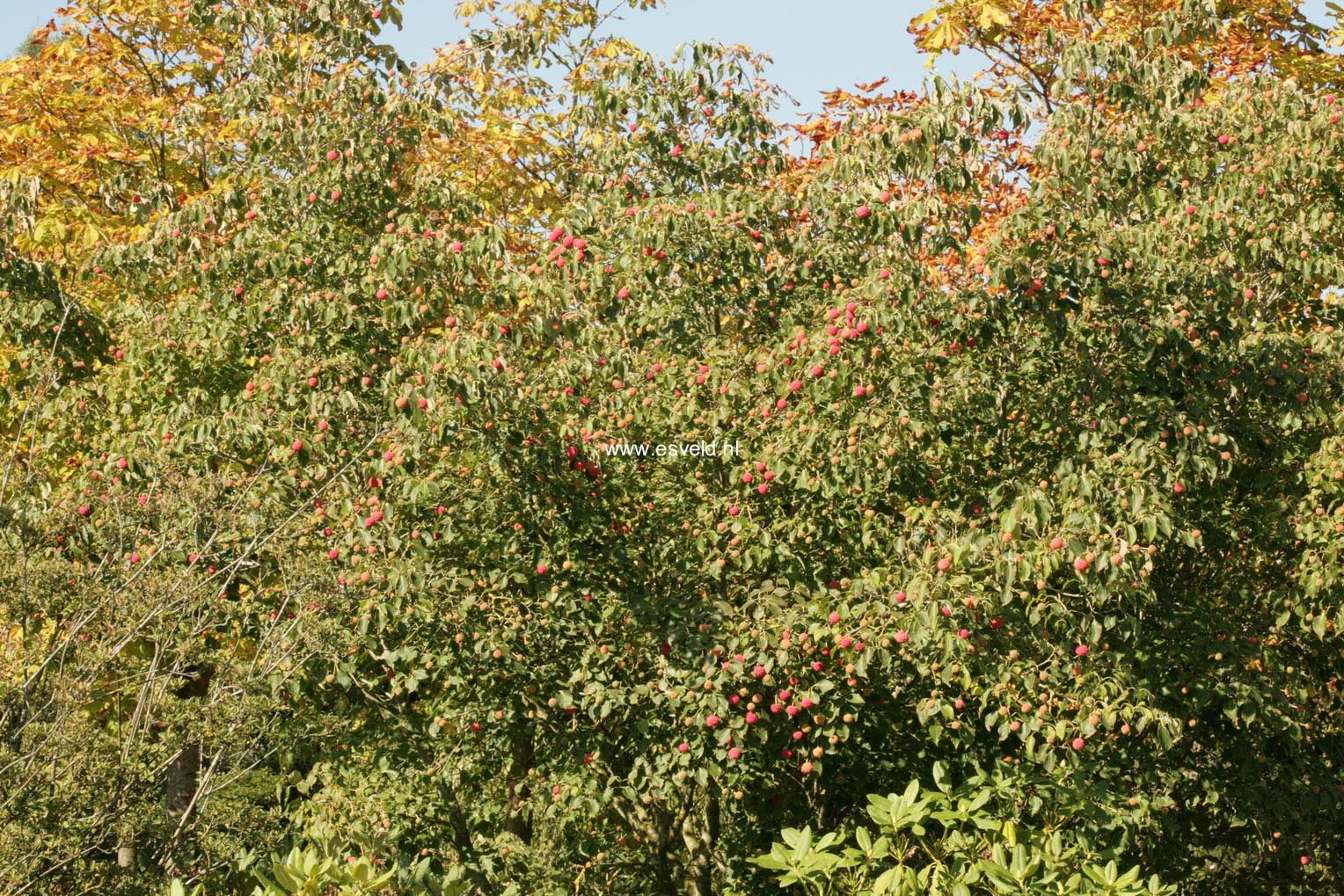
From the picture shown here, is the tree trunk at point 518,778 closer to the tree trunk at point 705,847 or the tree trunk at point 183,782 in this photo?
the tree trunk at point 705,847

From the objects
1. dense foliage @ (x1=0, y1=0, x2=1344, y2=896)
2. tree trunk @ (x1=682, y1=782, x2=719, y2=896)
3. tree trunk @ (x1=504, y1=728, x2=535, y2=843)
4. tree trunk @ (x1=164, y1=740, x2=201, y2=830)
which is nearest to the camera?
dense foliage @ (x1=0, y1=0, x2=1344, y2=896)

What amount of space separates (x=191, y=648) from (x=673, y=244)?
316cm

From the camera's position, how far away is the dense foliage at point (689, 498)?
17.7 feet

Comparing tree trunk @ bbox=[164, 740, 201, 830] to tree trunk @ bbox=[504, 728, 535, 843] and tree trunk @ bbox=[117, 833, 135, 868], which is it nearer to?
tree trunk @ bbox=[117, 833, 135, 868]

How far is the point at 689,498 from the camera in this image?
22.0ft

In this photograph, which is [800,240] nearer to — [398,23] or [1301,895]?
[398,23]

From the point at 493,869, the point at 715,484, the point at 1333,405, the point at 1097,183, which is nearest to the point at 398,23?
the point at 715,484

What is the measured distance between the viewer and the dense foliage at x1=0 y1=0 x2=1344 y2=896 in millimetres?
5406

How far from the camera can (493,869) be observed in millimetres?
6391

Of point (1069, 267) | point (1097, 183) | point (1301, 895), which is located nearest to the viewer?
point (1069, 267)

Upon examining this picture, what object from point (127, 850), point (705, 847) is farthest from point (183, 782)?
point (705, 847)

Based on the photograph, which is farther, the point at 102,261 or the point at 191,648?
the point at 102,261

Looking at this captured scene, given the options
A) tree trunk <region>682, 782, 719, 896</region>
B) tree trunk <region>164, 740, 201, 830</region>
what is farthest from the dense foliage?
tree trunk <region>164, 740, 201, 830</region>

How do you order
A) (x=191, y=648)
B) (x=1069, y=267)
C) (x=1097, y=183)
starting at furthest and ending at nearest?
(x=1097, y=183), (x=1069, y=267), (x=191, y=648)
